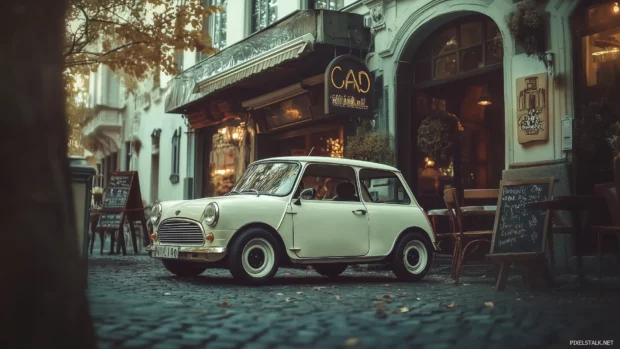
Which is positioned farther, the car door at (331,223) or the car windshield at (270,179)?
the car windshield at (270,179)

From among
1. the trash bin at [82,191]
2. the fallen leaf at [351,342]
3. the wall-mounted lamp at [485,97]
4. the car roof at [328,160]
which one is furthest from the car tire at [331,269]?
the fallen leaf at [351,342]

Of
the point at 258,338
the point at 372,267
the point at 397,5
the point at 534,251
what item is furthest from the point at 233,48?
the point at 258,338

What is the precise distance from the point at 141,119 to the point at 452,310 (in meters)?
22.9

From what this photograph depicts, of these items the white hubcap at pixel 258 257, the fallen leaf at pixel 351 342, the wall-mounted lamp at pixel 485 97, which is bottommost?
the fallen leaf at pixel 351 342

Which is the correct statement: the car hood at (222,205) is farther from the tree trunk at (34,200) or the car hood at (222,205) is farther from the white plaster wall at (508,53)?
the tree trunk at (34,200)

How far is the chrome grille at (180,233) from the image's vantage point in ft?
25.8

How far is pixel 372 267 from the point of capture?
36.9ft

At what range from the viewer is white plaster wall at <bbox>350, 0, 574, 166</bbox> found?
9594mm

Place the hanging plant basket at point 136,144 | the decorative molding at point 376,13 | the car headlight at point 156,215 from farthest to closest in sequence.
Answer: the hanging plant basket at point 136,144
the decorative molding at point 376,13
the car headlight at point 156,215

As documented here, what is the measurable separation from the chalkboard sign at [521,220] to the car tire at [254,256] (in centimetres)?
241

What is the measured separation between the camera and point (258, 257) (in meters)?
7.94

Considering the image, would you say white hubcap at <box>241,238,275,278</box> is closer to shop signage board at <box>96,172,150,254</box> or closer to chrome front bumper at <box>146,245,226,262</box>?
chrome front bumper at <box>146,245,226,262</box>

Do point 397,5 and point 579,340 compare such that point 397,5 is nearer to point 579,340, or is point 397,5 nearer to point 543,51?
point 543,51

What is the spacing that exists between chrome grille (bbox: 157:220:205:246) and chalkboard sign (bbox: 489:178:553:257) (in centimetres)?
321
